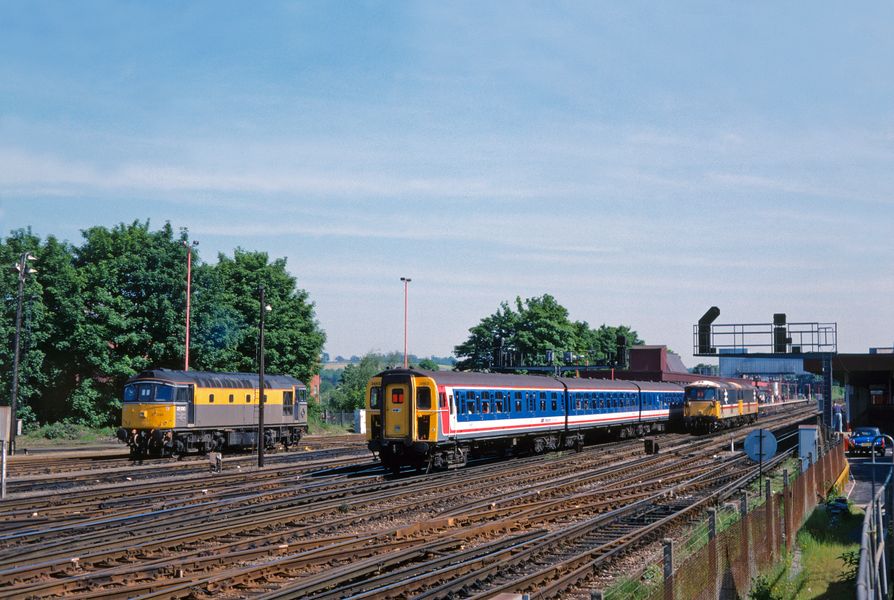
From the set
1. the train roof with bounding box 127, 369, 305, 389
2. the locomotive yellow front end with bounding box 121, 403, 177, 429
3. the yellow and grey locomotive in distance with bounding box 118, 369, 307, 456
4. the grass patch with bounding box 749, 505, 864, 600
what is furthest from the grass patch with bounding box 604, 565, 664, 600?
the train roof with bounding box 127, 369, 305, 389

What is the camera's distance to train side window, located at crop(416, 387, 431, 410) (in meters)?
31.1

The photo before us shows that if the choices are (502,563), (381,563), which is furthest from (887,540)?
(381,563)

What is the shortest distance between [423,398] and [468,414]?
2.49m

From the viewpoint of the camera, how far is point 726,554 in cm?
1396

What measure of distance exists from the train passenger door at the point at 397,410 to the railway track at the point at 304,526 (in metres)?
1.58

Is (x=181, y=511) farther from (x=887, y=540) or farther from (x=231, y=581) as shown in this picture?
(x=887, y=540)

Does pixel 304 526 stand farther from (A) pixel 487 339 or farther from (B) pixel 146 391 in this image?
(A) pixel 487 339

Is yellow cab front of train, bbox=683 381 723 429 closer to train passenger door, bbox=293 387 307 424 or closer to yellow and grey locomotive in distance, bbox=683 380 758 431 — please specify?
yellow and grey locomotive in distance, bbox=683 380 758 431

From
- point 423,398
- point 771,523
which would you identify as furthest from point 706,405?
point 771,523

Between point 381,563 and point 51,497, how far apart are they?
13.8 m

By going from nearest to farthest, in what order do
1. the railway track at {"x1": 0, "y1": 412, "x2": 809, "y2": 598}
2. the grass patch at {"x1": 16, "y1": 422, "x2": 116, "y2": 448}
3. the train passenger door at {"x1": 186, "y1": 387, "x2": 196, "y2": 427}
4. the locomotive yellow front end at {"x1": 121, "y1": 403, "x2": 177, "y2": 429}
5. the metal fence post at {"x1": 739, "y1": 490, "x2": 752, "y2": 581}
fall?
the railway track at {"x1": 0, "y1": 412, "x2": 809, "y2": 598} → the metal fence post at {"x1": 739, "y1": 490, "x2": 752, "y2": 581} → the locomotive yellow front end at {"x1": 121, "y1": 403, "x2": 177, "y2": 429} → the train passenger door at {"x1": 186, "y1": 387, "x2": 196, "y2": 427} → the grass patch at {"x1": 16, "y1": 422, "x2": 116, "y2": 448}

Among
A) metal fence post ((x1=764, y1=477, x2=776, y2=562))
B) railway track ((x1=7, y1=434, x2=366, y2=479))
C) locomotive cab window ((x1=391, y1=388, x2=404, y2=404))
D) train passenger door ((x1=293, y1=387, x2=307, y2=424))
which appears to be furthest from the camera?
train passenger door ((x1=293, y1=387, x2=307, y2=424))

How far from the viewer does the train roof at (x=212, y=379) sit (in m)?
39.0

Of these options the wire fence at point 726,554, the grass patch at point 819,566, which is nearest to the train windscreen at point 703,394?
the grass patch at point 819,566
